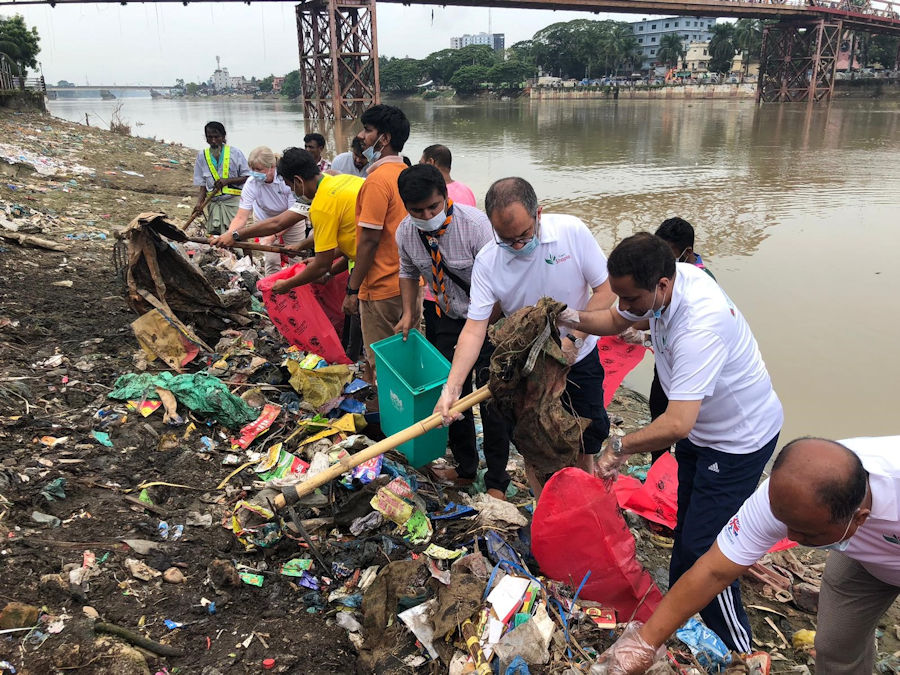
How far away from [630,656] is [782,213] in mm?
9997

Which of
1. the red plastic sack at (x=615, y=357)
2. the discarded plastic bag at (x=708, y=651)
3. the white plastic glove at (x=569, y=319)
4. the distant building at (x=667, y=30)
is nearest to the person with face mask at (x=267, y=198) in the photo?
the red plastic sack at (x=615, y=357)

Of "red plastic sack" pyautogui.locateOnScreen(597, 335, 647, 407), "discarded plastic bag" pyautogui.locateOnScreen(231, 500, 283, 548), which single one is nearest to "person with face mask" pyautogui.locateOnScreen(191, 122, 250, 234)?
"red plastic sack" pyautogui.locateOnScreen(597, 335, 647, 407)

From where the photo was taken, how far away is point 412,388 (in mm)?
2891

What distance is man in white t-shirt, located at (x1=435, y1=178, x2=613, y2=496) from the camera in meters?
2.34

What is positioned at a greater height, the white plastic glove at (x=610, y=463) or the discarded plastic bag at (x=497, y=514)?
the white plastic glove at (x=610, y=463)

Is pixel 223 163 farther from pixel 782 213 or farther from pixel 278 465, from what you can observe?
pixel 782 213

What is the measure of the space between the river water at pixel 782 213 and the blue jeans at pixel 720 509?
237 cm

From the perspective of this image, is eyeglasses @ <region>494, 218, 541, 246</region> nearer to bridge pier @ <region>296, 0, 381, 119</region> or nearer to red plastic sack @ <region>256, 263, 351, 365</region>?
red plastic sack @ <region>256, 263, 351, 365</region>

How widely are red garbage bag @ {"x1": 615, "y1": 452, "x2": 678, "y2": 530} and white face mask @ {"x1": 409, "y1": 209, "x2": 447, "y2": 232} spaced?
1.70 meters

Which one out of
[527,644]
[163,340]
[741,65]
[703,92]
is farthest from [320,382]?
[741,65]

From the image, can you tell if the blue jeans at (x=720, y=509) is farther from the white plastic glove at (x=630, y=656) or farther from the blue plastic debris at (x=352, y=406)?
the blue plastic debris at (x=352, y=406)

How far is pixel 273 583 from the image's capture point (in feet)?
7.33

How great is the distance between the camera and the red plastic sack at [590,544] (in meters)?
2.08

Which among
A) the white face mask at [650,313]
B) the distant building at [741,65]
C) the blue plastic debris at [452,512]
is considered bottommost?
the blue plastic debris at [452,512]
